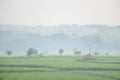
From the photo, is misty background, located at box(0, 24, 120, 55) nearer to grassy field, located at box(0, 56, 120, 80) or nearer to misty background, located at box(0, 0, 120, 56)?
misty background, located at box(0, 0, 120, 56)

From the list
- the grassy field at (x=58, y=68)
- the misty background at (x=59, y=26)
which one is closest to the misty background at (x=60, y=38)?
the misty background at (x=59, y=26)

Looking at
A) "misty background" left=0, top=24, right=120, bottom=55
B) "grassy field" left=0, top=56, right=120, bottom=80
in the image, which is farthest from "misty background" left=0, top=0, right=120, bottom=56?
"grassy field" left=0, top=56, right=120, bottom=80

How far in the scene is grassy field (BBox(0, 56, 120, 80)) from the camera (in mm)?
4203

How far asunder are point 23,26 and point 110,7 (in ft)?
4.96

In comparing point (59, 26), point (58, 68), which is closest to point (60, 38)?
point (59, 26)

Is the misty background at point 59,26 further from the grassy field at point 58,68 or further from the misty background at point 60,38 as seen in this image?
the grassy field at point 58,68

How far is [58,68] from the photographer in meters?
4.32

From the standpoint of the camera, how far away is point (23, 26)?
434 cm

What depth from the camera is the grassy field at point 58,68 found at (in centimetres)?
420

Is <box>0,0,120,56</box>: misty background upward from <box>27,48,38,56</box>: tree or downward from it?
upward

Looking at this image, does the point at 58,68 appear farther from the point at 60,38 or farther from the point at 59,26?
the point at 59,26

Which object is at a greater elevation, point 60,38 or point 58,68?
point 60,38

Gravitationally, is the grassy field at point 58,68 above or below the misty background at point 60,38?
below

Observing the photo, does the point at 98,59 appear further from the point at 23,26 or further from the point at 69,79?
the point at 23,26
